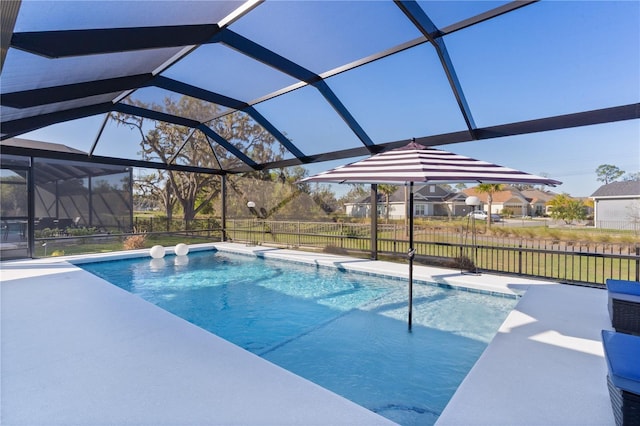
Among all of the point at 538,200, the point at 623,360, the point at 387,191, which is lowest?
the point at 623,360

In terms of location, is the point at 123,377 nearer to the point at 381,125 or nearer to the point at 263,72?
the point at 263,72

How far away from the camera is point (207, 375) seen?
2.56 metres

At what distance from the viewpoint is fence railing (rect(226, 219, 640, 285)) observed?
5578 mm

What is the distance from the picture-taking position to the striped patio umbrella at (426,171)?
10.2 feet

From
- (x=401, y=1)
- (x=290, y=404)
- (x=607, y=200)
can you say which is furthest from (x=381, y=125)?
(x=290, y=404)

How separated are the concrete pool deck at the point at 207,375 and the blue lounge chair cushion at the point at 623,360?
51 cm

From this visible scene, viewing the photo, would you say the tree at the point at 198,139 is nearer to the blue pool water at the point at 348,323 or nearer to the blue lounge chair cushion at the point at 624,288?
the blue pool water at the point at 348,323

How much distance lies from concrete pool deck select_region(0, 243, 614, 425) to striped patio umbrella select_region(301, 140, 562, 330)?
1.72 metres

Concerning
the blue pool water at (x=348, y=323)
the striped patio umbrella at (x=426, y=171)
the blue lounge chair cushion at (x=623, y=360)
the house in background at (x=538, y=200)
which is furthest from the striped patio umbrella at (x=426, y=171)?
the house in background at (x=538, y=200)

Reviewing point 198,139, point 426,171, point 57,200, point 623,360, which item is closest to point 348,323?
point 426,171

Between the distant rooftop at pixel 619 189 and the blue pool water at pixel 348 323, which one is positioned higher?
the distant rooftop at pixel 619 189

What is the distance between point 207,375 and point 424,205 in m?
9.62

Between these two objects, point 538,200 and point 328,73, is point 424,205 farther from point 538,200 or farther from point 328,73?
point 328,73

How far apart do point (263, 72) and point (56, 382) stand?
5.18 m
